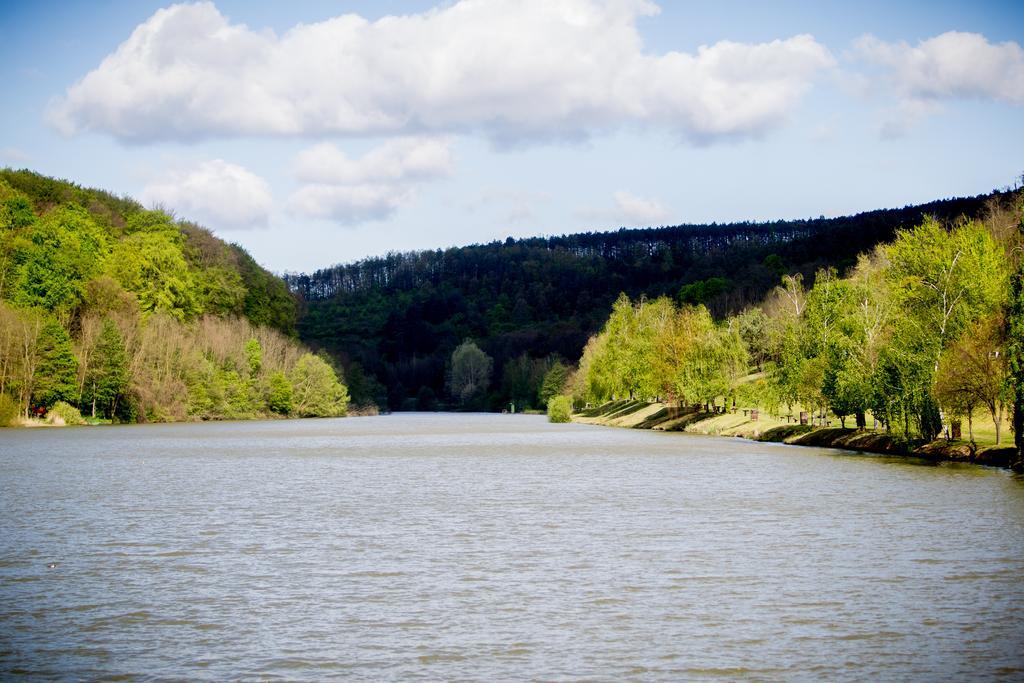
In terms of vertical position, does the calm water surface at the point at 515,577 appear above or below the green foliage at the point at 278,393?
below

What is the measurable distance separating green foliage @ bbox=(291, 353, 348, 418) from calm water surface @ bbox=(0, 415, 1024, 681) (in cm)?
9316

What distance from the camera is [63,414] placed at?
305 ft

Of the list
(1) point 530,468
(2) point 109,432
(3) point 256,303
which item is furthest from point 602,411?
(1) point 530,468

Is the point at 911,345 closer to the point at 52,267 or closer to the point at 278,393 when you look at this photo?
the point at 52,267

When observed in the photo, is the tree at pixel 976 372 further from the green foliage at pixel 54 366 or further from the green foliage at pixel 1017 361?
the green foliage at pixel 54 366

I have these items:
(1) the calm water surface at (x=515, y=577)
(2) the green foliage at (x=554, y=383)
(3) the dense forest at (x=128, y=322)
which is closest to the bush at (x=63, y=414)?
(3) the dense forest at (x=128, y=322)

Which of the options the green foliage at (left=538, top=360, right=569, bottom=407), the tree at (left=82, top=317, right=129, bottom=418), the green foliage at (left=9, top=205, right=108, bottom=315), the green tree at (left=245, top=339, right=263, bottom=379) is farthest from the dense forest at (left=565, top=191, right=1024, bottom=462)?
the green foliage at (left=538, top=360, right=569, bottom=407)

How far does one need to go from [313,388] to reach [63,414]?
4847cm

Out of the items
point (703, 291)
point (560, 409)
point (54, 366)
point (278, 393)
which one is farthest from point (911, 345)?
point (703, 291)

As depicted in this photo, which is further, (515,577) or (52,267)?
(52,267)

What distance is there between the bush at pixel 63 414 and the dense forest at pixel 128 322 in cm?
12

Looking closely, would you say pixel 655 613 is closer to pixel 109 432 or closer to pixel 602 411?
pixel 109 432

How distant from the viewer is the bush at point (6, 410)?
85812 mm

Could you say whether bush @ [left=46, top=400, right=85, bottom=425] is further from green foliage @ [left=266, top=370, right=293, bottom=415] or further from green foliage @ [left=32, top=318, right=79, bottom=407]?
green foliage @ [left=266, top=370, right=293, bottom=415]
